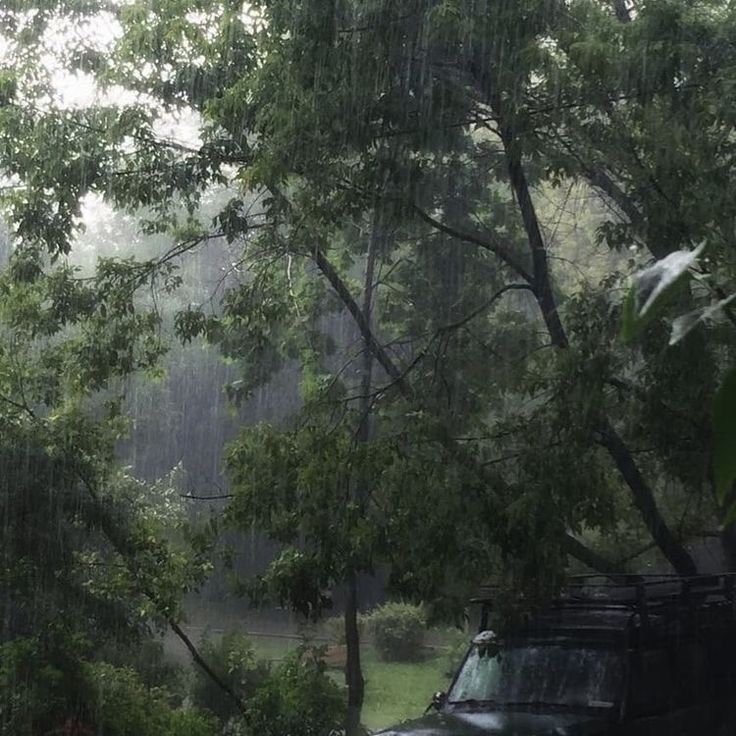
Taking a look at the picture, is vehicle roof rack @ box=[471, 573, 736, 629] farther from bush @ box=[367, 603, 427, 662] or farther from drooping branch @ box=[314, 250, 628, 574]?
bush @ box=[367, 603, 427, 662]

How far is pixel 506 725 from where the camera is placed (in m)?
7.27

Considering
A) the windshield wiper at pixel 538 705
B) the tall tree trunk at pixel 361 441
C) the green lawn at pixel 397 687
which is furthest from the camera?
the green lawn at pixel 397 687

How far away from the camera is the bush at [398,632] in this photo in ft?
64.5

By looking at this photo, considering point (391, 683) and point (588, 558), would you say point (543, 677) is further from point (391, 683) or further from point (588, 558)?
point (391, 683)

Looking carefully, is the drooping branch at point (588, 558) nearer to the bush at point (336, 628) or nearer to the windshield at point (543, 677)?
the windshield at point (543, 677)

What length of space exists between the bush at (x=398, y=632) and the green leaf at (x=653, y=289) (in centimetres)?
1840

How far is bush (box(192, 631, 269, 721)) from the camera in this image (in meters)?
13.0

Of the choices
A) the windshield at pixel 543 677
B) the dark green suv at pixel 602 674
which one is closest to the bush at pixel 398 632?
the dark green suv at pixel 602 674

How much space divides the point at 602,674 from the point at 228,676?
6.96 meters

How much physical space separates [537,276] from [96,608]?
191 inches

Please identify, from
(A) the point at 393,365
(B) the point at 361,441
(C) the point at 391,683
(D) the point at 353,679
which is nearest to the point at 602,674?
→ (B) the point at 361,441

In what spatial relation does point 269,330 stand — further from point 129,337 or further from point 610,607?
point 610,607

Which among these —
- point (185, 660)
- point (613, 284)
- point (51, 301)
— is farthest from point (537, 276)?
point (185, 660)

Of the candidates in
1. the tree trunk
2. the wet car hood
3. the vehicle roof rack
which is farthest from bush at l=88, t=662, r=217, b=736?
the wet car hood
